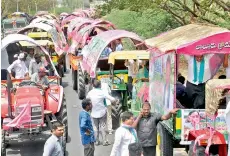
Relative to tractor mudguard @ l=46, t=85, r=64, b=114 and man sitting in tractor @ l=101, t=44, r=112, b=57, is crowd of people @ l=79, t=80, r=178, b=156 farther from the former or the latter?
man sitting in tractor @ l=101, t=44, r=112, b=57

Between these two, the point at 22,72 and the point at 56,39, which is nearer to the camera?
the point at 22,72

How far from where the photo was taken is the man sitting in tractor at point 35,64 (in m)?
16.7

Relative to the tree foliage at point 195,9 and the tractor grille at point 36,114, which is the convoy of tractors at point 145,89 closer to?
the tractor grille at point 36,114

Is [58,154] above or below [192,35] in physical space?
below

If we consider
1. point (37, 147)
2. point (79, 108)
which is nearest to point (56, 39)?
point (79, 108)

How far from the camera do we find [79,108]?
→ 57.2ft

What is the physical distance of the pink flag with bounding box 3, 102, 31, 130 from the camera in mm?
11516

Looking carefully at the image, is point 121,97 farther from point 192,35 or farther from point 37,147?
point 192,35

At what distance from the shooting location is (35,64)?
16844 mm

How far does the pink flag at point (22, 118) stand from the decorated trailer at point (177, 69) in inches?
96.5

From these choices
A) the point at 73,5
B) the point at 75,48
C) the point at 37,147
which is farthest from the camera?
the point at 73,5

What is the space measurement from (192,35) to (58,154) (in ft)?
10.7

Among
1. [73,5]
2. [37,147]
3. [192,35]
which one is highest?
[73,5]

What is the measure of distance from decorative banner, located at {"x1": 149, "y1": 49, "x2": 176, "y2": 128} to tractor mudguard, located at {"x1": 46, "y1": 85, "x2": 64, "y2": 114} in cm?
201
